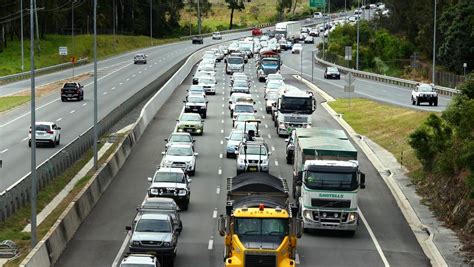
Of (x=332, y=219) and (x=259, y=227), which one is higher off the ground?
(x=259, y=227)

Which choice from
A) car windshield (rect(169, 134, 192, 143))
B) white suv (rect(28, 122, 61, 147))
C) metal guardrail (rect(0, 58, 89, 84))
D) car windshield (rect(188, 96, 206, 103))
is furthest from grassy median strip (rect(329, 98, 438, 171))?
metal guardrail (rect(0, 58, 89, 84))

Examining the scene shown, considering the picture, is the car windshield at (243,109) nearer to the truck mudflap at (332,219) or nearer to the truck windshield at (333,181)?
the truck mudflap at (332,219)

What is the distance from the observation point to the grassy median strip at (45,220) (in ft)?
107

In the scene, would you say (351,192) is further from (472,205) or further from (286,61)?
(286,61)

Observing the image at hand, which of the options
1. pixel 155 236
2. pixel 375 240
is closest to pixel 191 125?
pixel 375 240

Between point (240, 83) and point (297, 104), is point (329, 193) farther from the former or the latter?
point (240, 83)

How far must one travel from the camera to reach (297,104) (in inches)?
2212

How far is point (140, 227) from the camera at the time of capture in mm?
29156

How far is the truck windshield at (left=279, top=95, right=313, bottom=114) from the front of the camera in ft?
184

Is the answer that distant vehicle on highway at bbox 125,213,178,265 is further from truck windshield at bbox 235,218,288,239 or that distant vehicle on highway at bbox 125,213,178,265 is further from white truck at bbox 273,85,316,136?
white truck at bbox 273,85,316,136

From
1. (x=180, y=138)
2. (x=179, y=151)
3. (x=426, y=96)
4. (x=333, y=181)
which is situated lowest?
(x=179, y=151)

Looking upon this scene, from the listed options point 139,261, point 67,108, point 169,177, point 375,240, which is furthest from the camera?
point 67,108

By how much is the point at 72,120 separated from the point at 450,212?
127 feet

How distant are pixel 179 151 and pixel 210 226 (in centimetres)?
1173
